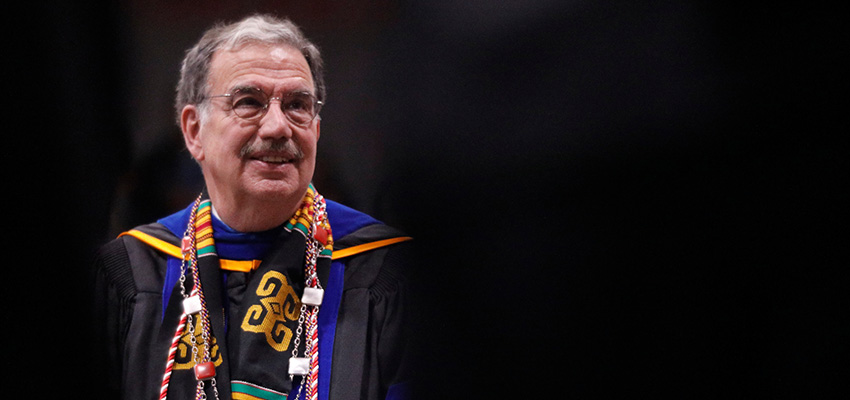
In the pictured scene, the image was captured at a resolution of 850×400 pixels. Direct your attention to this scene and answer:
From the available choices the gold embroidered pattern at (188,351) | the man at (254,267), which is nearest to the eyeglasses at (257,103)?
the man at (254,267)

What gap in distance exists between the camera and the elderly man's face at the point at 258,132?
1.08 m

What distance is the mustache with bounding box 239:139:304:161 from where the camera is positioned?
1083mm

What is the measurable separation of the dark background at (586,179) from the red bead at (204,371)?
233 millimetres

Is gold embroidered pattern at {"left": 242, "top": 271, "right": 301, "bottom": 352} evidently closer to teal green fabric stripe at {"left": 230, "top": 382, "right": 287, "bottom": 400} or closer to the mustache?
teal green fabric stripe at {"left": 230, "top": 382, "right": 287, "bottom": 400}

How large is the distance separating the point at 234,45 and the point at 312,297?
442mm

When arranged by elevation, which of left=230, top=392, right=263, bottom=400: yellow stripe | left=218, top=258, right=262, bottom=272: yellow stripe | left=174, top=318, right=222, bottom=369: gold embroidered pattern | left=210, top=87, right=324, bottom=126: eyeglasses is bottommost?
left=230, top=392, right=263, bottom=400: yellow stripe

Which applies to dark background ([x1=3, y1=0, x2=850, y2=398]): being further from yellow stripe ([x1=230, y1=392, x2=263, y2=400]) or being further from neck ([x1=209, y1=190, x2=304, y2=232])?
yellow stripe ([x1=230, y1=392, x2=263, y2=400])

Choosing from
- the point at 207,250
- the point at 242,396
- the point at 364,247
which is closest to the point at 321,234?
the point at 364,247

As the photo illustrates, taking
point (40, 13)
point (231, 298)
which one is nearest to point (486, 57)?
point (231, 298)

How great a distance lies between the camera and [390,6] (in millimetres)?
1155

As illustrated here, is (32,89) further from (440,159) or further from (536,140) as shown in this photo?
(536,140)

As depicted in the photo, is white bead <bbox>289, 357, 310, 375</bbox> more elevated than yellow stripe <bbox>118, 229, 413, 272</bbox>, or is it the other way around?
yellow stripe <bbox>118, 229, 413, 272</bbox>

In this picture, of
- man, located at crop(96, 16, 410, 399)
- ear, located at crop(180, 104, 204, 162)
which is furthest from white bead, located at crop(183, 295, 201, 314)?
ear, located at crop(180, 104, 204, 162)

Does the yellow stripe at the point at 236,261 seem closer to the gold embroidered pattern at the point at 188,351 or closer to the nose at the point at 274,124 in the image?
the gold embroidered pattern at the point at 188,351
